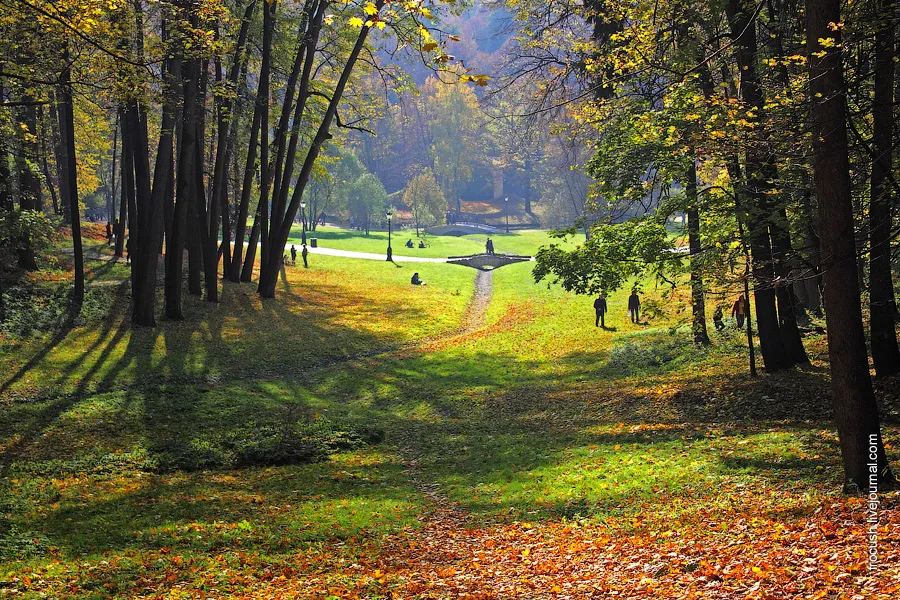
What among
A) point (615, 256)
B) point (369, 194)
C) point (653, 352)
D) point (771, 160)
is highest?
point (369, 194)

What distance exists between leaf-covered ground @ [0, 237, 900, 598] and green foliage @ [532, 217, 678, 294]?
1493 millimetres

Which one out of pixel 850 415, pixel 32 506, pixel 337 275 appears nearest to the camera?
pixel 850 415

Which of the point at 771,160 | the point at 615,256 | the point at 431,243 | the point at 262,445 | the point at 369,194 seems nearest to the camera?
the point at 771,160

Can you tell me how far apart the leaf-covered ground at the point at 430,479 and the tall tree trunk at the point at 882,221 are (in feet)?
2.26

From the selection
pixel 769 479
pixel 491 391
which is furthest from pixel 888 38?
pixel 491 391

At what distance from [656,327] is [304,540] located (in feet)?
60.0

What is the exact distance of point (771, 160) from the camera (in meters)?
10.3

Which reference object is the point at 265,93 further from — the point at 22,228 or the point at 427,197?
the point at 427,197

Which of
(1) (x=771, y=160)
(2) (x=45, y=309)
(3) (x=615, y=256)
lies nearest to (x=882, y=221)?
(1) (x=771, y=160)

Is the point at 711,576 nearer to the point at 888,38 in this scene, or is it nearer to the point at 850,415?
the point at 850,415

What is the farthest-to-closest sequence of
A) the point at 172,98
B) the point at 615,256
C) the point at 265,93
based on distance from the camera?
the point at 265,93, the point at 172,98, the point at 615,256

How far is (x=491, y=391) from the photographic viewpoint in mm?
17156

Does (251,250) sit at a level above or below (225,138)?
below

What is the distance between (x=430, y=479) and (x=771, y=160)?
6.98 m
